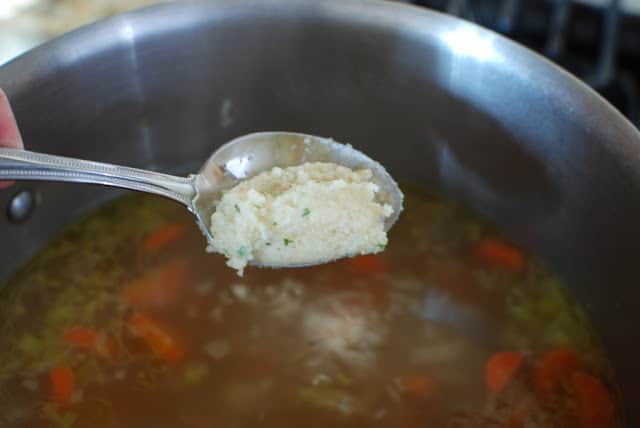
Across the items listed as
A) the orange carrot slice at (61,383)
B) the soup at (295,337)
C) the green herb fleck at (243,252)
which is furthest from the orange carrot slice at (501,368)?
the orange carrot slice at (61,383)

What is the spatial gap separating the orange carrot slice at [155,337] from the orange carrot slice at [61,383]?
13cm

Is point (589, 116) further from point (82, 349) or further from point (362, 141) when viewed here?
point (82, 349)

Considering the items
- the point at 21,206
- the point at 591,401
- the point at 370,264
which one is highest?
the point at 21,206

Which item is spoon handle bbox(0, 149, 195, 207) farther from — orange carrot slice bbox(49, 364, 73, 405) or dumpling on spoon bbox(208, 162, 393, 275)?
orange carrot slice bbox(49, 364, 73, 405)

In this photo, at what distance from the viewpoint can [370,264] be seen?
4.44 ft

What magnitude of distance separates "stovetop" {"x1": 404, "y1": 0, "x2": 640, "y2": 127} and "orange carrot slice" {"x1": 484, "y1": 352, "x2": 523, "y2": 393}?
65 cm

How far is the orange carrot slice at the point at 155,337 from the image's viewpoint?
1.20 metres

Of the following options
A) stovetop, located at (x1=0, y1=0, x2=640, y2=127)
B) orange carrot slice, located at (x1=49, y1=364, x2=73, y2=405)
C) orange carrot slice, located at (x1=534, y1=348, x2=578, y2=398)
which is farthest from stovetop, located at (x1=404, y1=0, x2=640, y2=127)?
orange carrot slice, located at (x1=49, y1=364, x2=73, y2=405)

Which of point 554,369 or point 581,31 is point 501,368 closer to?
point 554,369

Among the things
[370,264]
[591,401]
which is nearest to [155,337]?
[370,264]

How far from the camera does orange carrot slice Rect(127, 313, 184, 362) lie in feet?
3.95

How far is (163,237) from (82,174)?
44 cm

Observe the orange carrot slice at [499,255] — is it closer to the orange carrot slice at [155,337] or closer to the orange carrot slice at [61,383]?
the orange carrot slice at [155,337]

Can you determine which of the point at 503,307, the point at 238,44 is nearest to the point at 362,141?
the point at 238,44
